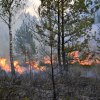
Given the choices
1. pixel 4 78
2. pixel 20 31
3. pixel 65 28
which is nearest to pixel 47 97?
pixel 4 78

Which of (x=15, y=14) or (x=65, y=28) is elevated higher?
(x=15, y=14)

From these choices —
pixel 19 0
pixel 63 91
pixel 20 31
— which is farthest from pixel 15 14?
pixel 20 31

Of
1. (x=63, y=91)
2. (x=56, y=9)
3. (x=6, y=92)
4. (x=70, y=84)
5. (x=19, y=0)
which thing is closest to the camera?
(x=6, y=92)

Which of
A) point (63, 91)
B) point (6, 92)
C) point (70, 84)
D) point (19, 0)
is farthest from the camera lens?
point (19, 0)

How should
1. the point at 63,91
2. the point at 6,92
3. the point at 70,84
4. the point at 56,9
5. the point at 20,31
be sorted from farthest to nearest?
the point at 20,31, the point at 56,9, the point at 70,84, the point at 63,91, the point at 6,92

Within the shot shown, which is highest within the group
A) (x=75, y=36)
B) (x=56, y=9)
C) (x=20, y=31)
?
(x=20, y=31)

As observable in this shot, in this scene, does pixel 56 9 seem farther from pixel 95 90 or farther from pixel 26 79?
pixel 95 90

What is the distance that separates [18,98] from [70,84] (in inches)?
170

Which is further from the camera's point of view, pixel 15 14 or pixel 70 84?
pixel 15 14

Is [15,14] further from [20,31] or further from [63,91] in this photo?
[20,31]

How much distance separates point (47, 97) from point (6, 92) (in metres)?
2.08

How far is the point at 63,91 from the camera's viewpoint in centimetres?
1559

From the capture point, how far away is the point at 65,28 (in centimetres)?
2217

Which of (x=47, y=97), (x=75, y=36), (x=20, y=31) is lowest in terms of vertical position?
(x=47, y=97)
